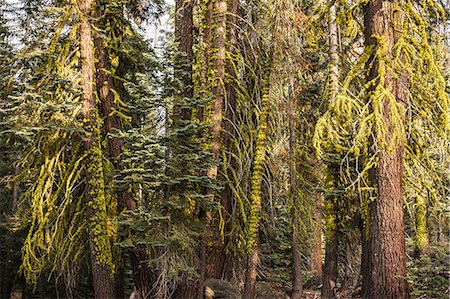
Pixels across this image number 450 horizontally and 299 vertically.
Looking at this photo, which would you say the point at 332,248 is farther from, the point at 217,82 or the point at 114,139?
the point at 114,139

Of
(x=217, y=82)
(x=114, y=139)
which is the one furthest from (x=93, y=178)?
(x=217, y=82)

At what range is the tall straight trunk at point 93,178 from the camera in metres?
9.89

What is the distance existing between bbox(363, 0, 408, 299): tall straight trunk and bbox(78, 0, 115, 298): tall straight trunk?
5.61m

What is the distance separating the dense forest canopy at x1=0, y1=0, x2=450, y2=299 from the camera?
23.3ft

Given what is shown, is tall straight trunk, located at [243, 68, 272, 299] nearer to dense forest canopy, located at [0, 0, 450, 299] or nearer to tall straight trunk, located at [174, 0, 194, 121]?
dense forest canopy, located at [0, 0, 450, 299]

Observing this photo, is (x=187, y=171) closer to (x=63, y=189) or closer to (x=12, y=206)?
(x=63, y=189)

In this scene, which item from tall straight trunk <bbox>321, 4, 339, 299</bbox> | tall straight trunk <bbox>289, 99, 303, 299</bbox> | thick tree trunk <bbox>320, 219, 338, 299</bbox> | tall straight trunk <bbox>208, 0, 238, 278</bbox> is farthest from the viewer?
tall straight trunk <bbox>289, 99, 303, 299</bbox>

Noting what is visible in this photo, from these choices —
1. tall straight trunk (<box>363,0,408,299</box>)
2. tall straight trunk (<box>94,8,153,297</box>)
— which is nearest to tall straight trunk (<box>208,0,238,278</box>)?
tall straight trunk (<box>94,8,153,297</box>)

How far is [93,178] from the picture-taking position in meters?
10.1

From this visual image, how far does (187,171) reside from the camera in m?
9.14

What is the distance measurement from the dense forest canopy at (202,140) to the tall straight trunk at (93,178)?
31 millimetres

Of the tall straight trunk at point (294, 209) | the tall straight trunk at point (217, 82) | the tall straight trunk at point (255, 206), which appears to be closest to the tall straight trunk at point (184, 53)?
the tall straight trunk at point (217, 82)

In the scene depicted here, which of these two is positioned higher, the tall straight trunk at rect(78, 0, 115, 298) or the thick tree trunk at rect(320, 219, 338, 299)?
the tall straight trunk at rect(78, 0, 115, 298)

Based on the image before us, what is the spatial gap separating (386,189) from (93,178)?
6.23m
